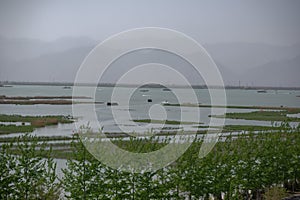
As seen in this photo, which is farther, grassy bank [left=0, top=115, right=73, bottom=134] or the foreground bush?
grassy bank [left=0, top=115, right=73, bottom=134]

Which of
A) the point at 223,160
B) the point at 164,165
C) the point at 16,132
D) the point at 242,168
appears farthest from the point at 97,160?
the point at 16,132

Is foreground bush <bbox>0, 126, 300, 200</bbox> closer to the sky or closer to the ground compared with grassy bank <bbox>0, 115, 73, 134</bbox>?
closer to the ground

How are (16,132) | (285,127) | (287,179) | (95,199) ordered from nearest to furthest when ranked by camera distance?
1. (95,199)
2. (287,179)
3. (285,127)
4. (16,132)

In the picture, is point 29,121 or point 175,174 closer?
point 175,174

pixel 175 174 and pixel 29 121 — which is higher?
pixel 29 121

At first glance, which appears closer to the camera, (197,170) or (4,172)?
(4,172)

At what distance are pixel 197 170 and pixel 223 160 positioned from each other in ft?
3.68

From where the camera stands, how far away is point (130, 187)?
11.7 meters

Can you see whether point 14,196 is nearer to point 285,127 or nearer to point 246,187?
point 246,187

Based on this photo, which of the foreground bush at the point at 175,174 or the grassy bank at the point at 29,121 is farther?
the grassy bank at the point at 29,121

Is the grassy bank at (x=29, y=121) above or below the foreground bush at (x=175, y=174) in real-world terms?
above

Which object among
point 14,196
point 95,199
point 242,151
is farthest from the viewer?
point 242,151

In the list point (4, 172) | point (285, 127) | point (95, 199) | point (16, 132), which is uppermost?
point (16, 132)

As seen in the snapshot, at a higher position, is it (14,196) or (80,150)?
(80,150)
